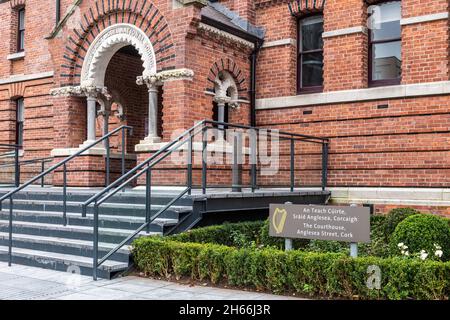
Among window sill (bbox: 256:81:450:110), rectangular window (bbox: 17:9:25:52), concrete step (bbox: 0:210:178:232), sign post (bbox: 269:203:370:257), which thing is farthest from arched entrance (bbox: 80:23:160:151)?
sign post (bbox: 269:203:370:257)

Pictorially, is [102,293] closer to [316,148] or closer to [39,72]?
[316,148]

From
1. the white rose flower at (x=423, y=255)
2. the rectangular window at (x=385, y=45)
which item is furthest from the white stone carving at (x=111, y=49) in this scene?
the white rose flower at (x=423, y=255)

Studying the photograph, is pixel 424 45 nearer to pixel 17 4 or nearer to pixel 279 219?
pixel 279 219

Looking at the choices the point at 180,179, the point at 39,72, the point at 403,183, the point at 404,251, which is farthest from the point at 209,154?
the point at 39,72

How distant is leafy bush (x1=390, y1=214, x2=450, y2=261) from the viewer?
8.30m

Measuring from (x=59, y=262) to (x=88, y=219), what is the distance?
1.42m

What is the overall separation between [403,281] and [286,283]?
4.88 ft

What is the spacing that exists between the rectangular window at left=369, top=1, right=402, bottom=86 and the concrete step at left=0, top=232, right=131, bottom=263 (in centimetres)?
750

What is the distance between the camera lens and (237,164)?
1123 cm

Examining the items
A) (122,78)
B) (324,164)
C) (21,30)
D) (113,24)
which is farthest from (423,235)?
(21,30)

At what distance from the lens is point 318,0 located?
1392cm

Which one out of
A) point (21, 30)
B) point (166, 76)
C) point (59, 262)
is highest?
point (21, 30)

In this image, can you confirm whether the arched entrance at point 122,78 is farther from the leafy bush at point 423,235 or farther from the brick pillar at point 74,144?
the leafy bush at point 423,235

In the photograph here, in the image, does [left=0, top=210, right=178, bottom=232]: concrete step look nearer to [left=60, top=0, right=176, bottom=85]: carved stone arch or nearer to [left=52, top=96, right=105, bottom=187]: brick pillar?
[left=52, top=96, right=105, bottom=187]: brick pillar
